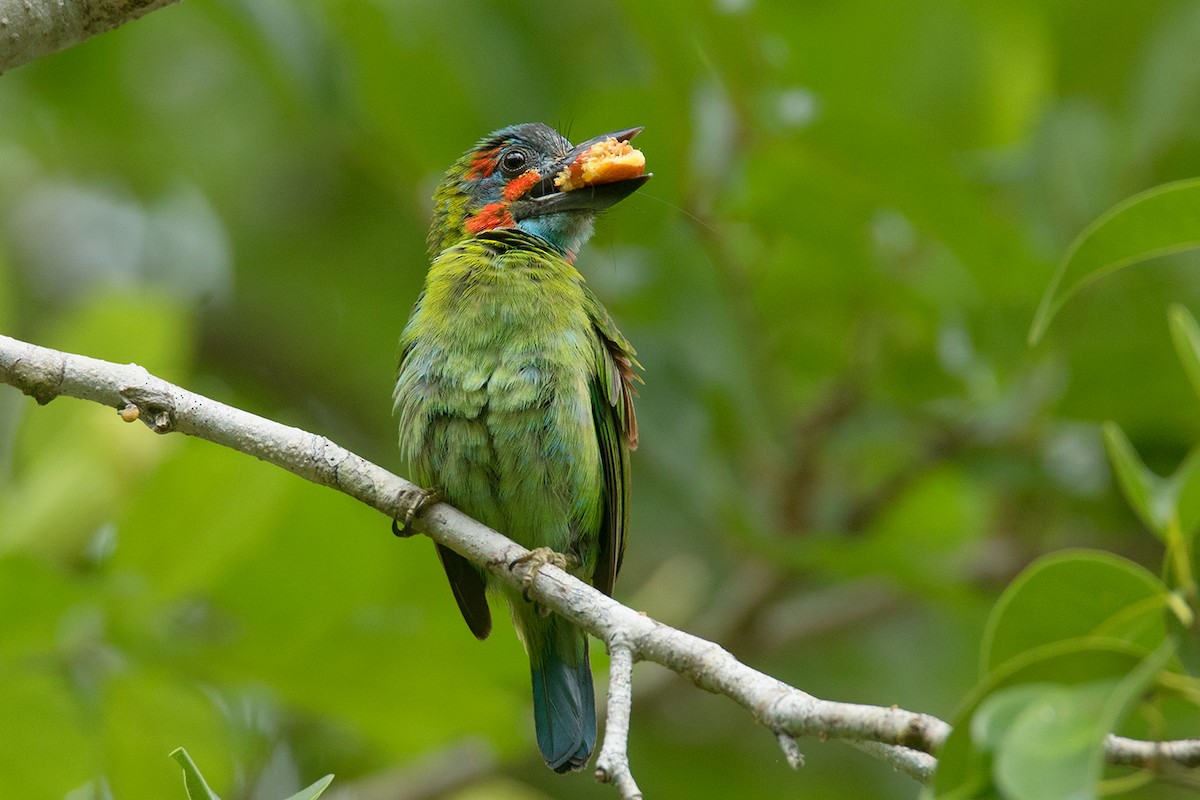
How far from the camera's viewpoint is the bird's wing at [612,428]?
3480mm

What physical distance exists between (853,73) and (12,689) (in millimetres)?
2924

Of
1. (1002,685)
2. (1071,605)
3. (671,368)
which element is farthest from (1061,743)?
(671,368)

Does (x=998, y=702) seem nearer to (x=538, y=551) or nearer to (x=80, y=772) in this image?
(x=538, y=551)

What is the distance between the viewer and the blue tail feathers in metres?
3.33

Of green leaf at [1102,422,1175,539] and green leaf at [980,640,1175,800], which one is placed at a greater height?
green leaf at [1102,422,1175,539]

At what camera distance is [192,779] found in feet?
5.90

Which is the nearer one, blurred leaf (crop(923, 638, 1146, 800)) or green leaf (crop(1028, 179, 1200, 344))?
blurred leaf (crop(923, 638, 1146, 800))

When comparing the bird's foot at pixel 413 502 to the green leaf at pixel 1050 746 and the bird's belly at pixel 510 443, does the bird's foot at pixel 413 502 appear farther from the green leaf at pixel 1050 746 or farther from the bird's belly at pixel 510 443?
the green leaf at pixel 1050 746

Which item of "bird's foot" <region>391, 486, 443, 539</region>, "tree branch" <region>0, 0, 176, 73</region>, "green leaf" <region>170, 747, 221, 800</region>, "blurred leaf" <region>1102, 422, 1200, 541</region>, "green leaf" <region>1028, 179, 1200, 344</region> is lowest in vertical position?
"green leaf" <region>170, 747, 221, 800</region>

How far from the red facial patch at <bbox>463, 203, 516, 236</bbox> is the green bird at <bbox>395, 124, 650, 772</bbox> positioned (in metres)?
0.06

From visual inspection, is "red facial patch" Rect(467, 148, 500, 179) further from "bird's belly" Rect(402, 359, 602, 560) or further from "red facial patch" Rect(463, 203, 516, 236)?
"bird's belly" Rect(402, 359, 602, 560)

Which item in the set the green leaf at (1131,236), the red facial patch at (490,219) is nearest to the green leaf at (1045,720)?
the green leaf at (1131,236)

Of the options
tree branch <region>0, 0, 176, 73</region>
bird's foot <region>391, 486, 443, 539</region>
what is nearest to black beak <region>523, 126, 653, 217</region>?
bird's foot <region>391, 486, 443, 539</region>

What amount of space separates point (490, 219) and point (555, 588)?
5.20ft
